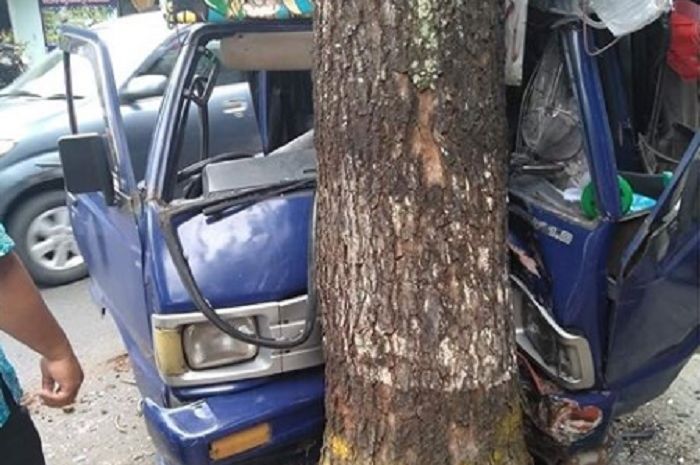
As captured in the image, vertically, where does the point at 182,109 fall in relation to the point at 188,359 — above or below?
above

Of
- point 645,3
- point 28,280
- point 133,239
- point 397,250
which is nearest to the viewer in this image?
point 28,280

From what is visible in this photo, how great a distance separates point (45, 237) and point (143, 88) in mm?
1299

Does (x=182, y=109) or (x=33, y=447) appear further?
(x=182, y=109)

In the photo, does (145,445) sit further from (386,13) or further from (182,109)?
(386,13)

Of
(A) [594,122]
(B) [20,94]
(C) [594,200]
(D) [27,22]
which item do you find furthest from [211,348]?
(D) [27,22]

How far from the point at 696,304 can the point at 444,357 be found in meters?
0.82

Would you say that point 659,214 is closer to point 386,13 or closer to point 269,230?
point 386,13

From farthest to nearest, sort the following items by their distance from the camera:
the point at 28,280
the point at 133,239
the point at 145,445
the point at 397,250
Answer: the point at 145,445, the point at 133,239, the point at 397,250, the point at 28,280

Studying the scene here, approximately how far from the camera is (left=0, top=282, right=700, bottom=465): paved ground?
3.51 metres

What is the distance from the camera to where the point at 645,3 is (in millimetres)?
2289

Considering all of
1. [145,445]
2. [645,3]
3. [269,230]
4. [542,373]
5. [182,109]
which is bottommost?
[145,445]

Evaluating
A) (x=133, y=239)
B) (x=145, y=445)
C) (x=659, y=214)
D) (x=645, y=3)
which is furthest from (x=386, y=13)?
(x=145, y=445)

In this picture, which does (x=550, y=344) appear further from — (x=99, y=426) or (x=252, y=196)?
(x=99, y=426)

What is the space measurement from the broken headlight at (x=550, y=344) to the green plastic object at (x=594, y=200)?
0.34m
